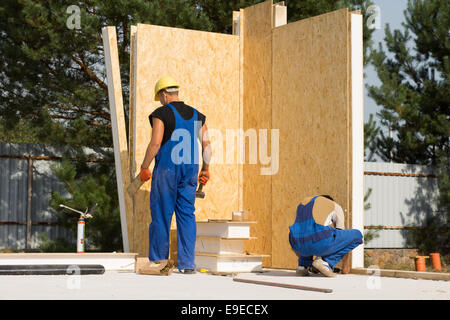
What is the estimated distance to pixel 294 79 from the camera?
8727 millimetres

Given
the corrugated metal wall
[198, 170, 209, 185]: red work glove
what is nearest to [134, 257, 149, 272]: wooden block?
[198, 170, 209, 185]: red work glove

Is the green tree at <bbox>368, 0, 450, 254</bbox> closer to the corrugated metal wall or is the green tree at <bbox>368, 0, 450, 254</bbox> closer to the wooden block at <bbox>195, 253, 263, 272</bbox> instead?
the corrugated metal wall

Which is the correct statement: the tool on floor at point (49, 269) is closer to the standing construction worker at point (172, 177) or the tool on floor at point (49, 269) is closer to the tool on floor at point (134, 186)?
the standing construction worker at point (172, 177)

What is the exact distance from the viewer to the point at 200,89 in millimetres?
9250

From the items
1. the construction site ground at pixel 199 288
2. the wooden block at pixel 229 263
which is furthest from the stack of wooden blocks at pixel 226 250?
the construction site ground at pixel 199 288

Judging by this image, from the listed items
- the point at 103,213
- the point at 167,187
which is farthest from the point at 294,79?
the point at 103,213

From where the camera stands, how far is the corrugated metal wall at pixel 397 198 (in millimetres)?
17328

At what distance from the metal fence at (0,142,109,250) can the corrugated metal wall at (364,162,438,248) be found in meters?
7.37

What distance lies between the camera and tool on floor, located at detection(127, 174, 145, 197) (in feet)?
26.3

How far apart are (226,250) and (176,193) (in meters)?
0.99

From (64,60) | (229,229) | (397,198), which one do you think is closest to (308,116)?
→ (229,229)
